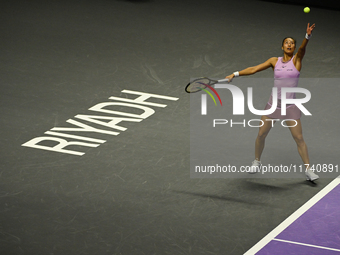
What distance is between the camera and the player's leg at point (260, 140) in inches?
322

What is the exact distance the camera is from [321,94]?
37.1 feet

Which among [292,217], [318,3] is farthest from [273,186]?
[318,3]

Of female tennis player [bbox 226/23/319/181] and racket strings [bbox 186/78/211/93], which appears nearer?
female tennis player [bbox 226/23/319/181]

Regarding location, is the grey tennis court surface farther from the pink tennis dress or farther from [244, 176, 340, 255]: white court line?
the pink tennis dress

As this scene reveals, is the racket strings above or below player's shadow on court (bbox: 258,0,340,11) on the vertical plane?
below

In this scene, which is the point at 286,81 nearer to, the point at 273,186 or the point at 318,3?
the point at 273,186

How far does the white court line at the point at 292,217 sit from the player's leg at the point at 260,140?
35.9 inches

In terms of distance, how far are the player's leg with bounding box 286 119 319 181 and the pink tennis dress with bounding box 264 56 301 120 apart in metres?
0.09

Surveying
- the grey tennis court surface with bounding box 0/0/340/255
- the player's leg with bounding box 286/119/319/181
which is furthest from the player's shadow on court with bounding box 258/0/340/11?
the player's leg with bounding box 286/119/319/181

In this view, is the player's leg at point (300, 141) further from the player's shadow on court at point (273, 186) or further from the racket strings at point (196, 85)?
the racket strings at point (196, 85)

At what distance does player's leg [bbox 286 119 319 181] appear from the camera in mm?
8070

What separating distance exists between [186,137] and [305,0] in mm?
8240

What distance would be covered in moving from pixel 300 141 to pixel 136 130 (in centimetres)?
272

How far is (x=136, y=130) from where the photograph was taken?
9922 millimetres
